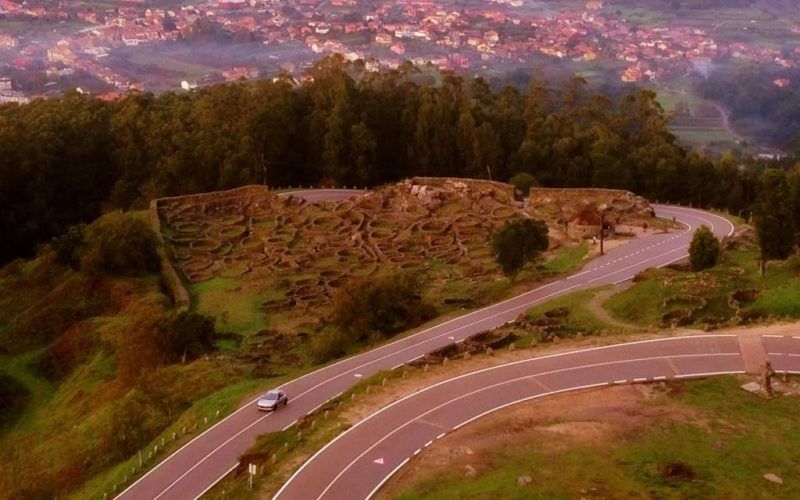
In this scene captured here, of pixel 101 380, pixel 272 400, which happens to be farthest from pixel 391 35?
pixel 272 400

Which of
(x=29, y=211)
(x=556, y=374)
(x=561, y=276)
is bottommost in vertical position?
(x=29, y=211)

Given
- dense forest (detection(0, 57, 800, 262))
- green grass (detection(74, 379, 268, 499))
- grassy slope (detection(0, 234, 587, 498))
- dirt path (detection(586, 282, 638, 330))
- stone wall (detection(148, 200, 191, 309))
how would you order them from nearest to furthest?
green grass (detection(74, 379, 268, 499)) < grassy slope (detection(0, 234, 587, 498)) < dirt path (detection(586, 282, 638, 330)) < stone wall (detection(148, 200, 191, 309)) < dense forest (detection(0, 57, 800, 262))

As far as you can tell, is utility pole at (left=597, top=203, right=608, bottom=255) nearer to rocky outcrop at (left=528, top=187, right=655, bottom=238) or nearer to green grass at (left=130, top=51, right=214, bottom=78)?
rocky outcrop at (left=528, top=187, right=655, bottom=238)

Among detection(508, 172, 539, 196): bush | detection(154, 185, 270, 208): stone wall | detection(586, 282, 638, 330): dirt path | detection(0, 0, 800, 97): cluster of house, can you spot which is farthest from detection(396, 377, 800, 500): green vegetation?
detection(0, 0, 800, 97): cluster of house

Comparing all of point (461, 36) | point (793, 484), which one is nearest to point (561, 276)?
point (793, 484)

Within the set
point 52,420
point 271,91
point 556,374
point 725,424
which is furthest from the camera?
point 271,91

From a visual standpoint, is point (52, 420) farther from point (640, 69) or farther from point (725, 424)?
point (640, 69)
